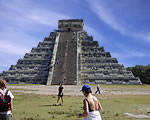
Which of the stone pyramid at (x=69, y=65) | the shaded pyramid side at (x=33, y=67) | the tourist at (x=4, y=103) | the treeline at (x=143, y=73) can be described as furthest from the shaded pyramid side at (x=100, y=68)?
the tourist at (x=4, y=103)

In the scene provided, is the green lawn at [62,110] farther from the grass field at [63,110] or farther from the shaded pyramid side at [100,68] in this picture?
the shaded pyramid side at [100,68]

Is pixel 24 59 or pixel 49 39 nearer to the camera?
pixel 24 59

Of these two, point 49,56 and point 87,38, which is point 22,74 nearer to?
point 49,56

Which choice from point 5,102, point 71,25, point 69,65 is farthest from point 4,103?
point 71,25

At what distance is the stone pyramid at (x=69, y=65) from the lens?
3912cm

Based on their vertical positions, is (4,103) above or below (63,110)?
above

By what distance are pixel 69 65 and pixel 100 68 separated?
21.7 ft

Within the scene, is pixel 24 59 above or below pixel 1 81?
above

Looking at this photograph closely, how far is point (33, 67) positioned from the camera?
4391 cm

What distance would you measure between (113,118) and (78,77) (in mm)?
29576

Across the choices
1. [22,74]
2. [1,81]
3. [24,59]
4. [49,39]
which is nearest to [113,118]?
[1,81]

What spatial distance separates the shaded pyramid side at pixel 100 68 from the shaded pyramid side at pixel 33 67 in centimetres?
796

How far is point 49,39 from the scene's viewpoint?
51844 mm

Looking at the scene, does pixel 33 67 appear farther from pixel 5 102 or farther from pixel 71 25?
pixel 5 102
